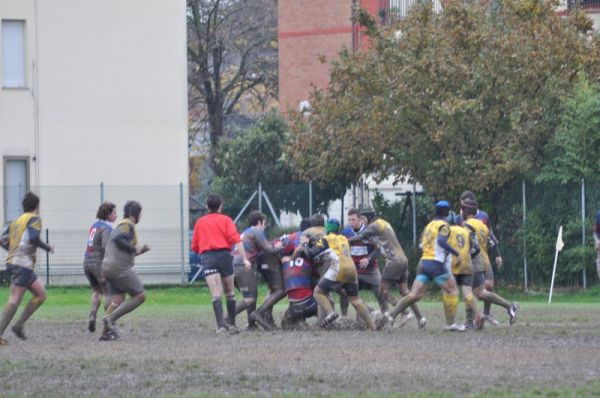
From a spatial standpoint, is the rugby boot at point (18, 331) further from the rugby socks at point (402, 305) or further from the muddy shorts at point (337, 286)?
the rugby socks at point (402, 305)

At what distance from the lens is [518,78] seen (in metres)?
31.7

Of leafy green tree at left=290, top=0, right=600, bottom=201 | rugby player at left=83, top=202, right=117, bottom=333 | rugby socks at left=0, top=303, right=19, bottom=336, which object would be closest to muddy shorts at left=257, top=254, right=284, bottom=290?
rugby player at left=83, top=202, right=117, bottom=333

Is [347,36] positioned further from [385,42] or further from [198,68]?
[385,42]

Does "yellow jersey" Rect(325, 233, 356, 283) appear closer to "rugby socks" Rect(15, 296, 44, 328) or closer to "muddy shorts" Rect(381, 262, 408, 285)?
"muddy shorts" Rect(381, 262, 408, 285)

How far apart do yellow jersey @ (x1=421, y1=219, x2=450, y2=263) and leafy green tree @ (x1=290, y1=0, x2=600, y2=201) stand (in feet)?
40.8

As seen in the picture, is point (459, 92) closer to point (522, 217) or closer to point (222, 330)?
point (522, 217)

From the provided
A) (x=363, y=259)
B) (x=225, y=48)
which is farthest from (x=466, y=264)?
(x=225, y=48)

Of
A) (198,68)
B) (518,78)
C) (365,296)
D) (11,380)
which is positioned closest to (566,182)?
(518,78)

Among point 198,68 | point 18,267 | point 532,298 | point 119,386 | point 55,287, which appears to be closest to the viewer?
point 119,386

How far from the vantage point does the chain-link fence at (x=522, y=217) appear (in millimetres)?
32188

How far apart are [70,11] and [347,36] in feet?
50.4

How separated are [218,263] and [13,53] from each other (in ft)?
64.9

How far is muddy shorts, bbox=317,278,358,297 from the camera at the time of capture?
63.5 feet

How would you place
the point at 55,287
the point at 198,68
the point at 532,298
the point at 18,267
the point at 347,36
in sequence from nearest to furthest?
1. the point at 18,267
2. the point at 532,298
3. the point at 55,287
4. the point at 347,36
5. the point at 198,68
